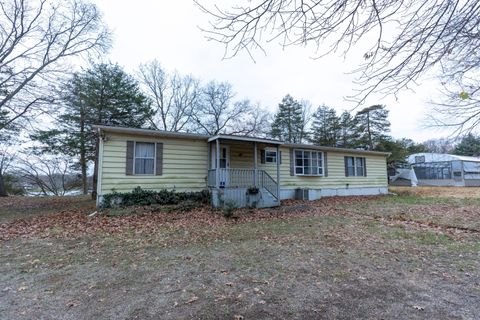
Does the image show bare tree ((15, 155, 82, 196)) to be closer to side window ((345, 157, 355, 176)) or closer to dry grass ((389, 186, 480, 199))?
side window ((345, 157, 355, 176))

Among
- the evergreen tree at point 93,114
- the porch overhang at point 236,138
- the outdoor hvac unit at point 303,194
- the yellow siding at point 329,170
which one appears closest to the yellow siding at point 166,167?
the porch overhang at point 236,138

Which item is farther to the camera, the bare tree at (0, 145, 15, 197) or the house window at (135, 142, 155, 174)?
the bare tree at (0, 145, 15, 197)

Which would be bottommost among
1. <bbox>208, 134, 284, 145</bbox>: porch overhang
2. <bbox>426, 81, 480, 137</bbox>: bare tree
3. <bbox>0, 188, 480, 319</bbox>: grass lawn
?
<bbox>0, 188, 480, 319</bbox>: grass lawn

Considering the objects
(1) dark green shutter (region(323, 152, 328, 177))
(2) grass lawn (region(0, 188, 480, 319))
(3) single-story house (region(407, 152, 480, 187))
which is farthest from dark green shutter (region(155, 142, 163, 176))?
(3) single-story house (region(407, 152, 480, 187))

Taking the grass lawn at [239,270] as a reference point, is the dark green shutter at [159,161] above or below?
above

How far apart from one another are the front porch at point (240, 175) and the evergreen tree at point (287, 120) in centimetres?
1661

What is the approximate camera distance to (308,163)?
14.7 m

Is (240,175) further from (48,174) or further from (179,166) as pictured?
(48,174)

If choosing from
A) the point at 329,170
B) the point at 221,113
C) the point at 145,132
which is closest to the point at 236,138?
the point at 145,132

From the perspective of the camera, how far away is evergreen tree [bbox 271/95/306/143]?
28922 mm

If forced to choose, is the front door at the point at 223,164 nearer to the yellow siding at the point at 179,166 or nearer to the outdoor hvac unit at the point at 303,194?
the yellow siding at the point at 179,166

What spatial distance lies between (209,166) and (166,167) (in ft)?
6.32

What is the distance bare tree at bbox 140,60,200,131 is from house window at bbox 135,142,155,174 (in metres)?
14.3

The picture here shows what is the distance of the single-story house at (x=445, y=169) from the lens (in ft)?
84.1
